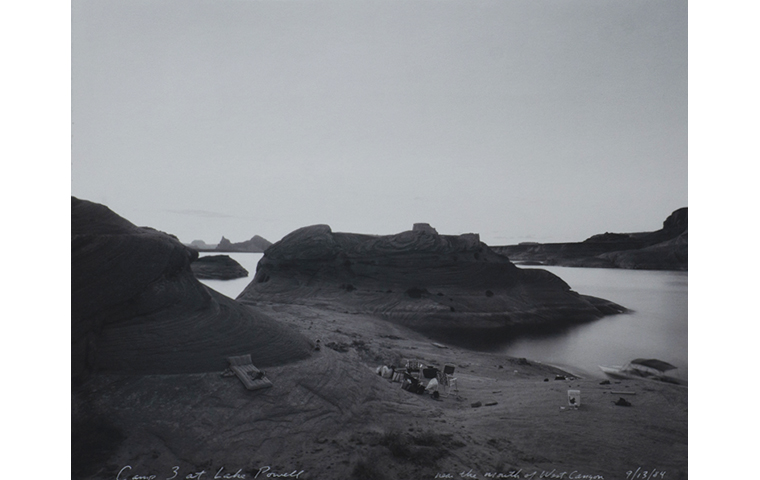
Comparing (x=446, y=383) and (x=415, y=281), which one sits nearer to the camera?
(x=446, y=383)

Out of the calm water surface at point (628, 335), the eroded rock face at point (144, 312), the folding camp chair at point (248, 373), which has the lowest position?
the calm water surface at point (628, 335)

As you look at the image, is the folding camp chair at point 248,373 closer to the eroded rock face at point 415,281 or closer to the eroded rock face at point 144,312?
the eroded rock face at point 144,312

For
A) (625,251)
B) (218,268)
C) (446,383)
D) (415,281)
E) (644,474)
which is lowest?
(446,383)

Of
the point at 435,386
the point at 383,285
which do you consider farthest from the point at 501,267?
the point at 435,386

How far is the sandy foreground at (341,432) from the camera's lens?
22.7ft

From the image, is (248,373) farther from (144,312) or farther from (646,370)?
(646,370)

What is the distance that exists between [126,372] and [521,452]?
7880 mm

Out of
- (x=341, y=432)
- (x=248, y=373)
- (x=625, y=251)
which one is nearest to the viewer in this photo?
(x=341, y=432)

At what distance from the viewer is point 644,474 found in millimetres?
7469

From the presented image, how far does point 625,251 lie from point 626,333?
6192 mm

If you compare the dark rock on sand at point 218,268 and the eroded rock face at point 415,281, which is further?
the dark rock on sand at point 218,268

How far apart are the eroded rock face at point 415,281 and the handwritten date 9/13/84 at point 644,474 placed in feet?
78.9
